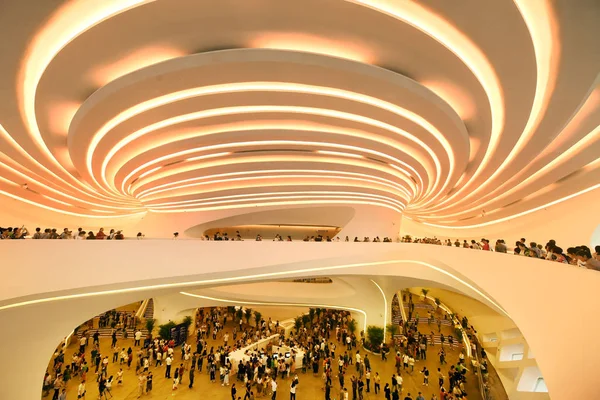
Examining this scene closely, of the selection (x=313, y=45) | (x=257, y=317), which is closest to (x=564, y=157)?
(x=313, y=45)

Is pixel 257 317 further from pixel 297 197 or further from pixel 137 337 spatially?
pixel 297 197

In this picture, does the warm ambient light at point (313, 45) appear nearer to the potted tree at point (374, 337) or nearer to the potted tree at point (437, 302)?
the potted tree at point (374, 337)

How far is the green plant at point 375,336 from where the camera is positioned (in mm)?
15633

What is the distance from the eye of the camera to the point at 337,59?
5.16 m

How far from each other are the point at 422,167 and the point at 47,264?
12267 mm

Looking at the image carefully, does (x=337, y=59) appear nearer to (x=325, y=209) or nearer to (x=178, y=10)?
(x=178, y=10)

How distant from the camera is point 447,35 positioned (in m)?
4.66

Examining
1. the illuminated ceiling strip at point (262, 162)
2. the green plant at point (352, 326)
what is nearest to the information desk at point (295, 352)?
the green plant at point (352, 326)

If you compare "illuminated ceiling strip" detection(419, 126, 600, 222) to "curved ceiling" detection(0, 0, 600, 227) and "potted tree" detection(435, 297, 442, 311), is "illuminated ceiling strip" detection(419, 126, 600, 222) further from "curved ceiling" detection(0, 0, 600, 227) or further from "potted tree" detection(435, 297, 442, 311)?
"potted tree" detection(435, 297, 442, 311)

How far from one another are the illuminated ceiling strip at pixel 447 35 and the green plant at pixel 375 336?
13.3 m

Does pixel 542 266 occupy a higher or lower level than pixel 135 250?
higher

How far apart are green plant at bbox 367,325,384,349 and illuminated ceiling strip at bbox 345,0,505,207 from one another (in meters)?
13.3

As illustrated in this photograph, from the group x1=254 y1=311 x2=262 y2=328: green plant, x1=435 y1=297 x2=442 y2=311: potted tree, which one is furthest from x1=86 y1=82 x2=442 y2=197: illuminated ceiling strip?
x1=435 y1=297 x2=442 y2=311: potted tree

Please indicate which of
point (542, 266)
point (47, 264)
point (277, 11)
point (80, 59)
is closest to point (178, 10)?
point (277, 11)
